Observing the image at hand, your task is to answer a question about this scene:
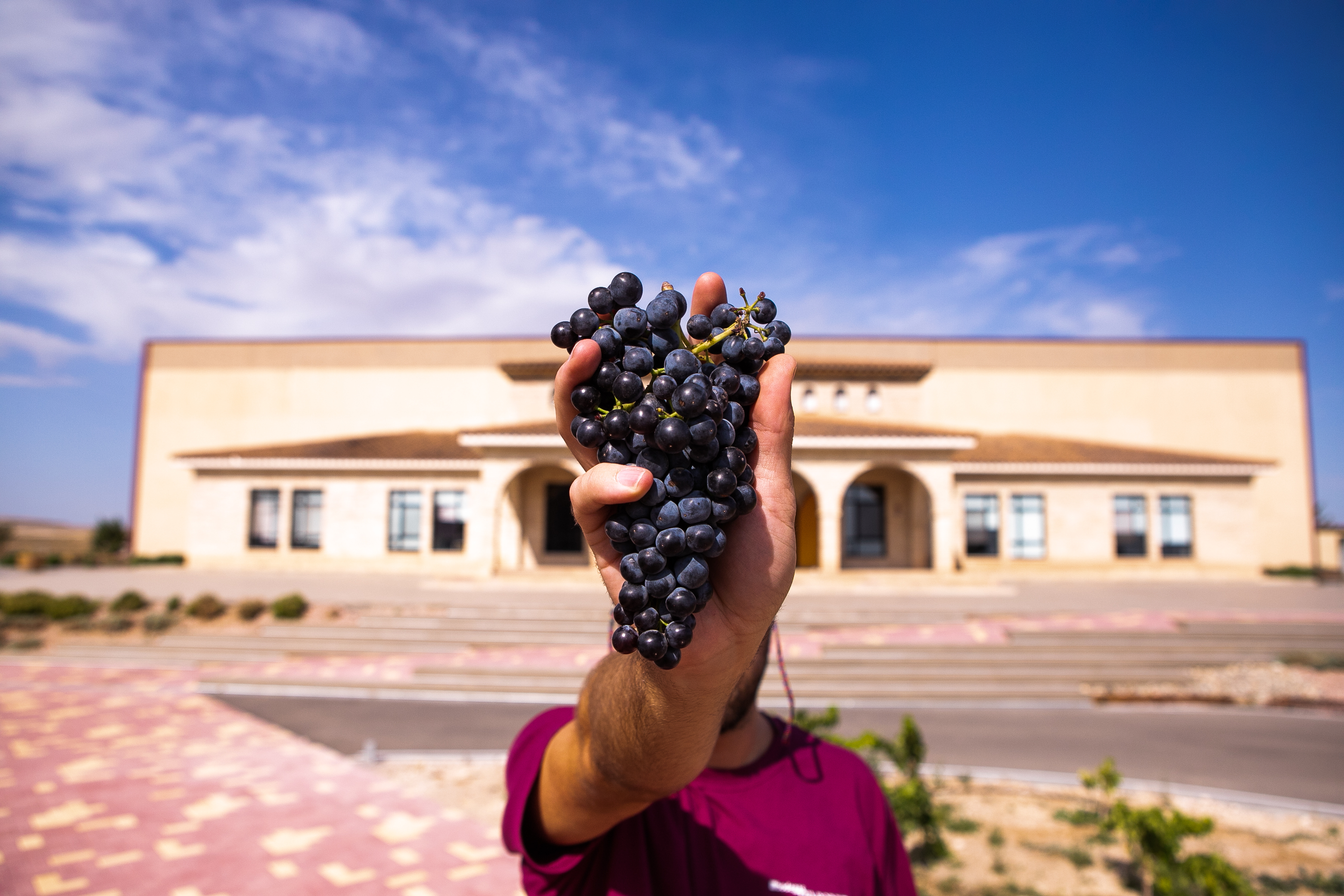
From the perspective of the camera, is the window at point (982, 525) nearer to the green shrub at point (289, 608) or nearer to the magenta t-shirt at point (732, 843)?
the green shrub at point (289, 608)

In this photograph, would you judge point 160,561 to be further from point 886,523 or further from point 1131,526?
point 1131,526

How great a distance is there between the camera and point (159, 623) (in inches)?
628

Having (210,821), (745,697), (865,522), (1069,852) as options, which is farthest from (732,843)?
(865,522)

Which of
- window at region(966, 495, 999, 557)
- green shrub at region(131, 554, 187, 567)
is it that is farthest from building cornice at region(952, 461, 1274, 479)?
green shrub at region(131, 554, 187, 567)

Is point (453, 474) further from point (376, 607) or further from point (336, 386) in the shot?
point (336, 386)

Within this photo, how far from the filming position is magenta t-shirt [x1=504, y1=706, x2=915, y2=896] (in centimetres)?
180

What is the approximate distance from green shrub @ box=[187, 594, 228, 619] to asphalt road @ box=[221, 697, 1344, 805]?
556 cm

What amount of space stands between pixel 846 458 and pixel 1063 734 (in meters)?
11.4

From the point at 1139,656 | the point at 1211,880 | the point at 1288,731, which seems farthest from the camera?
the point at 1139,656

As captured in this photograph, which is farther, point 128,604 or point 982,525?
point 982,525

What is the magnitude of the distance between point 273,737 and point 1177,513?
2529 cm

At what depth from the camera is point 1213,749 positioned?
915 cm

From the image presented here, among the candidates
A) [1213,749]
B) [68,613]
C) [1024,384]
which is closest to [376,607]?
[68,613]

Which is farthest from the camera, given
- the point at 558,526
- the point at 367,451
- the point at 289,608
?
the point at 367,451
